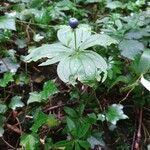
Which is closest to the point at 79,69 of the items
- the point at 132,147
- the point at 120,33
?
the point at 132,147

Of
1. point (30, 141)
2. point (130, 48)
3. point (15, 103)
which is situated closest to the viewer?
point (30, 141)

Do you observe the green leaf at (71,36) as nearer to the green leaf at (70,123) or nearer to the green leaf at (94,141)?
the green leaf at (70,123)

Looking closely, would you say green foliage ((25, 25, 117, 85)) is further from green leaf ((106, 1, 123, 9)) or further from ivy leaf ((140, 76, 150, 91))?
green leaf ((106, 1, 123, 9))

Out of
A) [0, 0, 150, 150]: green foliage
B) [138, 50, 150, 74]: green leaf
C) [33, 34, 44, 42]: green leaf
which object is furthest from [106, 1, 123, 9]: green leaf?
[138, 50, 150, 74]: green leaf

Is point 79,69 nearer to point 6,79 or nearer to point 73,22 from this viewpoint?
point 73,22

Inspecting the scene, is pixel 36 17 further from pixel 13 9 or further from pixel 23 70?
pixel 23 70

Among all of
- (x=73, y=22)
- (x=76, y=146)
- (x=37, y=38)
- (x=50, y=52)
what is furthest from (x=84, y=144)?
(x=37, y=38)
